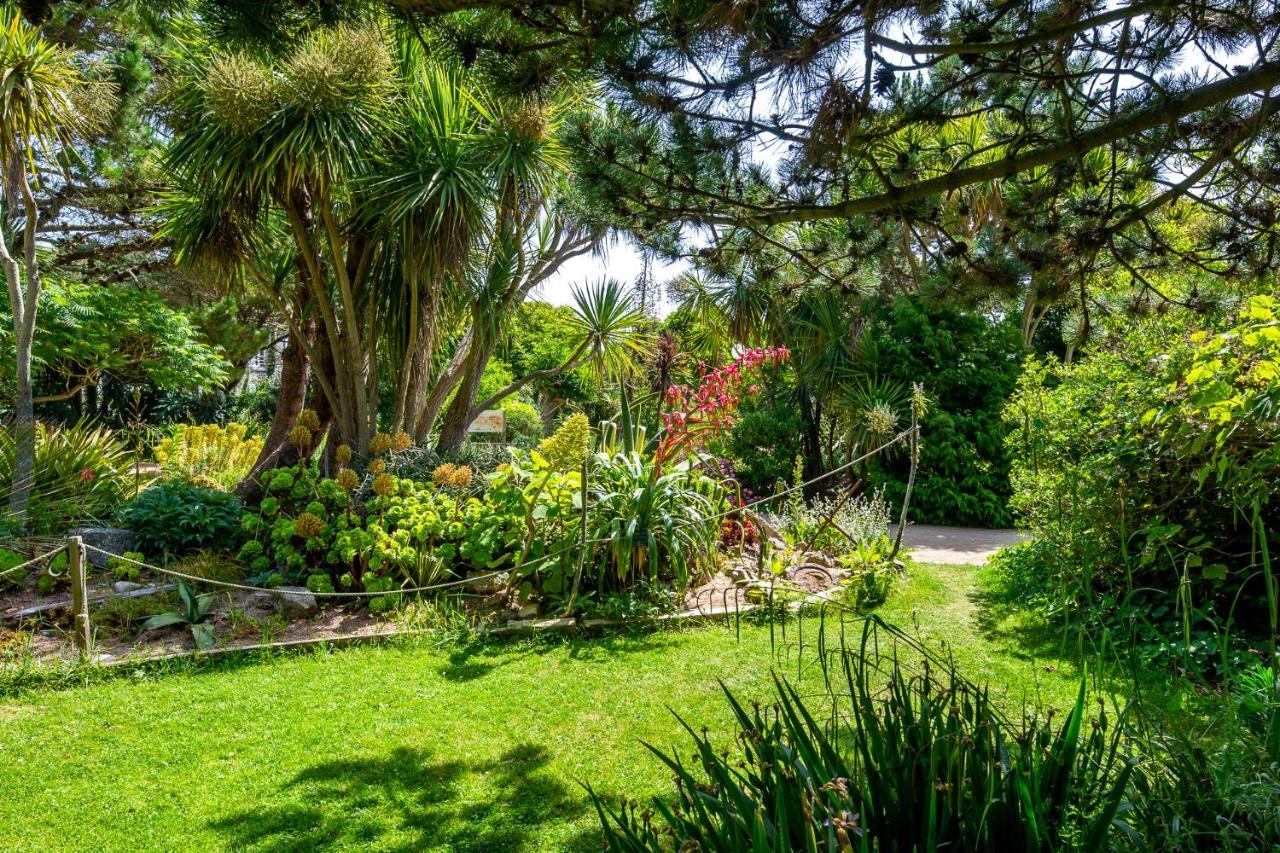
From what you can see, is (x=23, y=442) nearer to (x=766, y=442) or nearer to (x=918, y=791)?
(x=918, y=791)

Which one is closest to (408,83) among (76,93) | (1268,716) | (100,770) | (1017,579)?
(76,93)

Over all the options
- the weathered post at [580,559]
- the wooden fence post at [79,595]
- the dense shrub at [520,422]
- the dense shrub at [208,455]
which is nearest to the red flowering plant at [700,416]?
the weathered post at [580,559]

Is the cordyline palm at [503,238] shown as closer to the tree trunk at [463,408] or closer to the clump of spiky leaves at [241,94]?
the tree trunk at [463,408]

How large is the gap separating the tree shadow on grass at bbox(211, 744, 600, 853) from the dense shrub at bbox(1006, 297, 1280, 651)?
7.16 feet

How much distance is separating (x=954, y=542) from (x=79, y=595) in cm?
748

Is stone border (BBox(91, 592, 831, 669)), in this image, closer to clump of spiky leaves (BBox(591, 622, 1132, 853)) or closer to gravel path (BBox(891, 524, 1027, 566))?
clump of spiky leaves (BBox(591, 622, 1132, 853))

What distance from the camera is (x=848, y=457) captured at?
419 inches

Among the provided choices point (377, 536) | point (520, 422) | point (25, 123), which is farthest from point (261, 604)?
point (520, 422)

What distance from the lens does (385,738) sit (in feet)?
10.8

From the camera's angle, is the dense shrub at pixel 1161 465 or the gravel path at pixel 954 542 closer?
the dense shrub at pixel 1161 465

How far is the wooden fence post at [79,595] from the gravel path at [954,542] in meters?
5.78

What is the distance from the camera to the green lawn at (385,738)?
261 centimetres

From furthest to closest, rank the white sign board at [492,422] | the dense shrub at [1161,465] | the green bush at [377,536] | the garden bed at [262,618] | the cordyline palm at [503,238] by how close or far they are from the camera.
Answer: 1. the white sign board at [492,422]
2. the cordyline palm at [503,238]
3. the green bush at [377,536]
4. the garden bed at [262,618]
5. the dense shrub at [1161,465]

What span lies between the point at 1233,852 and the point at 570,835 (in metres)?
1.84
